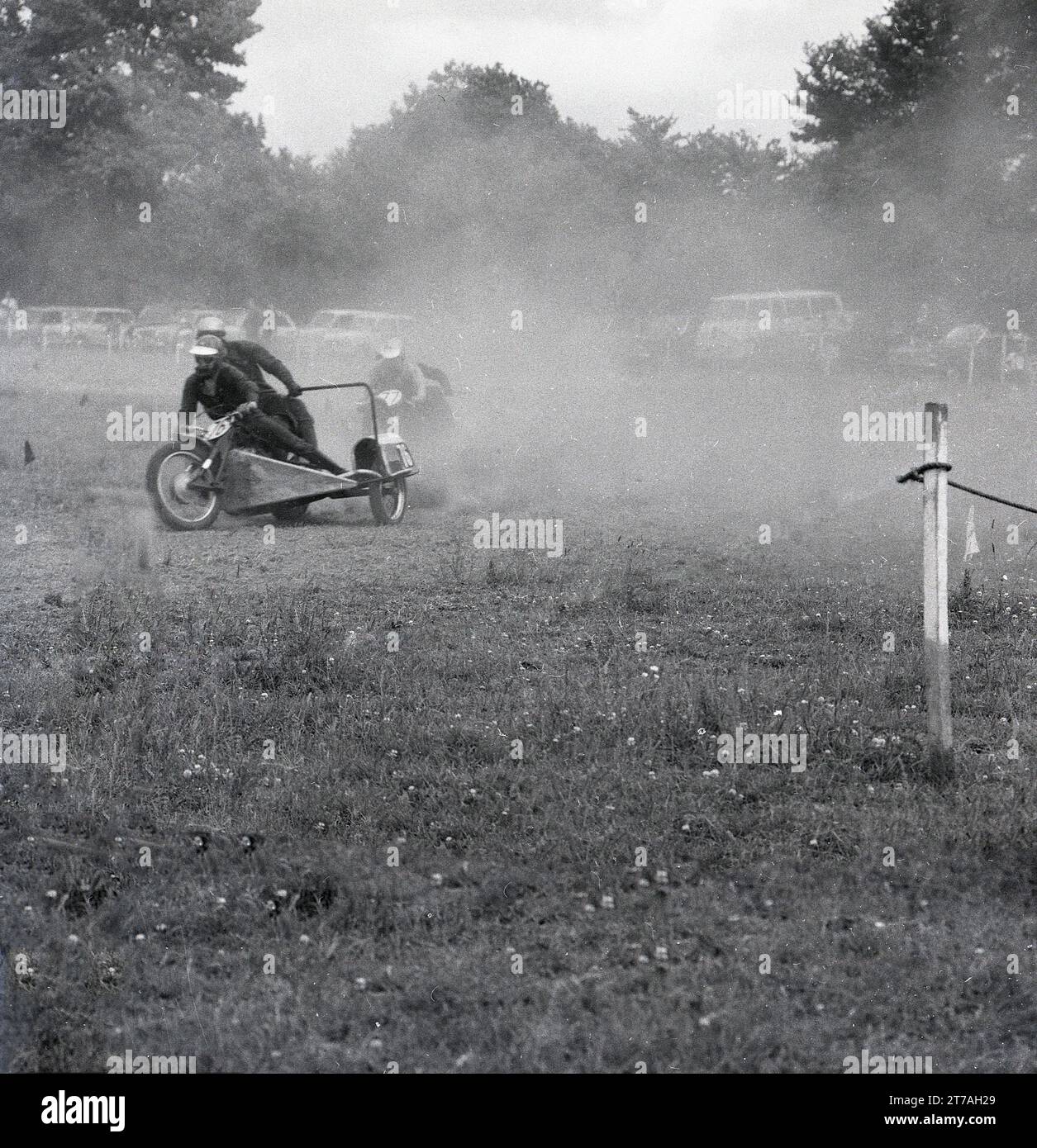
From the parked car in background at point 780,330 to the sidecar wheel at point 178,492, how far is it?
23502 mm

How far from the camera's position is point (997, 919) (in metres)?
5.55

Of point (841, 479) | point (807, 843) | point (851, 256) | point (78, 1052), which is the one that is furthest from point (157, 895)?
point (851, 256)

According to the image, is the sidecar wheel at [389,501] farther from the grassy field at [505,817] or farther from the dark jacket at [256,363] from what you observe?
the grassy field at [505,817]

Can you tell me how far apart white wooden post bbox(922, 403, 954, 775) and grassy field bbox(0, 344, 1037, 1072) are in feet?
0.55

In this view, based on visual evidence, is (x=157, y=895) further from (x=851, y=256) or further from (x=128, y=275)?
(x=128, y=275)

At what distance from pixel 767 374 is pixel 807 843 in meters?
28.9

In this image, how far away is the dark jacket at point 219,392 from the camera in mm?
13359

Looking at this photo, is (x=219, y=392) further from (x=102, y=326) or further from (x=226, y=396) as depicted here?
(x=102, y=326)

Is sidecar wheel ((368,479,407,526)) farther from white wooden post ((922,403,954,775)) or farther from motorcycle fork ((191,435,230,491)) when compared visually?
white wooden post ((922,403,954,775))

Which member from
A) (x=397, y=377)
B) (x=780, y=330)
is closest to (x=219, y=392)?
(x=397, y=377)

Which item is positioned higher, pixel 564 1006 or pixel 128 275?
pixel 128 275

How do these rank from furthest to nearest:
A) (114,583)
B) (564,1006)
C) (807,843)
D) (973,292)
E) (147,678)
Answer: (973,292) < (114,583) < (147,678) < (807,843) < (564,1006)
